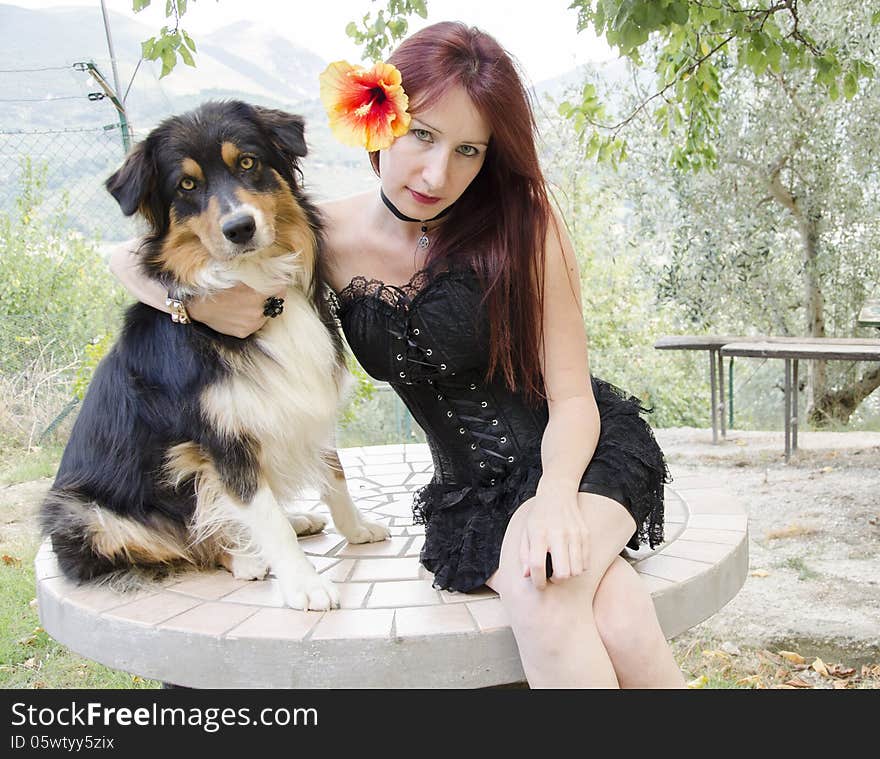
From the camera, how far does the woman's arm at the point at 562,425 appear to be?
62.6 inches

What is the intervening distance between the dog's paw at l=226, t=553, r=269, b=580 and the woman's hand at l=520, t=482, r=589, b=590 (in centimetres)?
68

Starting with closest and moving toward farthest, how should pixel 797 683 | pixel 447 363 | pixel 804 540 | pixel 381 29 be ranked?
1. pixel 447 363
2. pixel 797 683
3. pixel 381 29
4. pixel 804 540

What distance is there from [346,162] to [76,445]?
3079mm

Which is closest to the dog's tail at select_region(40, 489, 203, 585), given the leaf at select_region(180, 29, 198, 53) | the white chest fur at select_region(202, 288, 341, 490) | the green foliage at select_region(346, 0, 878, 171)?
the white chest fur at select_region(202, 288, 341, 490)

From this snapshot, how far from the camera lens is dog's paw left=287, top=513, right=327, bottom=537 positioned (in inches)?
92.8

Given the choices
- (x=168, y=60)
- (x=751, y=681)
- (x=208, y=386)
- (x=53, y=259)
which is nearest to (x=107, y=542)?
(x=208, y=386)

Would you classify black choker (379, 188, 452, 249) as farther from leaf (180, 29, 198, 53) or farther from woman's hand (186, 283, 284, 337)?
leaf (180, 29, 198, 53)

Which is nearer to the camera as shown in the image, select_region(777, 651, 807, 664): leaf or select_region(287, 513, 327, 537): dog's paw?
select_region(287, 513, 327, 537): dog's paw

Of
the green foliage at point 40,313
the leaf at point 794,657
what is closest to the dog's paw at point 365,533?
the leaf at point 794,657

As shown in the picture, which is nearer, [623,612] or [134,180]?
[623,612]

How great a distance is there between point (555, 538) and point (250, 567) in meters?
0.80

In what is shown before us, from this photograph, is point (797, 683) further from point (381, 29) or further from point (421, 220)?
point (381, 29)

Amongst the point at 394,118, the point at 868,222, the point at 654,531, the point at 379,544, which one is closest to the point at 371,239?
the point at 394,118

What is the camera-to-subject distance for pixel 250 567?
198 cm
